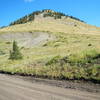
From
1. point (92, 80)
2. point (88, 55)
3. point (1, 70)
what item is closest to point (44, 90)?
point (92, 80)

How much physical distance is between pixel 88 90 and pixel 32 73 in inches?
301

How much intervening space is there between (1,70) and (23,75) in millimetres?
5279

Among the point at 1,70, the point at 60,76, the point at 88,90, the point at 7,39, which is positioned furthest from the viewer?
the point at 7,39

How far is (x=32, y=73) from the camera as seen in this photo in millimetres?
17250

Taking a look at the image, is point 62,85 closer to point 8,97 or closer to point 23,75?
point 8,97

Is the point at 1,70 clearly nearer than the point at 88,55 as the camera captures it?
No

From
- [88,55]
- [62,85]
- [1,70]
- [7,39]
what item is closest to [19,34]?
[7,39]

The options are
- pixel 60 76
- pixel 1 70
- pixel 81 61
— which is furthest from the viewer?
pixel 1 70

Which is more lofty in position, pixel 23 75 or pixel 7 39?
pixel 7 39

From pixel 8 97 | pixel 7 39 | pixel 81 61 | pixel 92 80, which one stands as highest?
pixel 7 39

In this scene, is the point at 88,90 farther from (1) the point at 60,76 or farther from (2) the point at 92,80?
(1) the point at 60,76

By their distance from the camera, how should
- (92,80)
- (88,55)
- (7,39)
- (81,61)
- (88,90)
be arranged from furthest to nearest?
1. (7,39)
2. (88,55)
3. (81,61)
4. (92,80)
5. (88,90)

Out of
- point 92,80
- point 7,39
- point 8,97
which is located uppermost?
point 7,39

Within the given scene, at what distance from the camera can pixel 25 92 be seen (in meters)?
11.1
